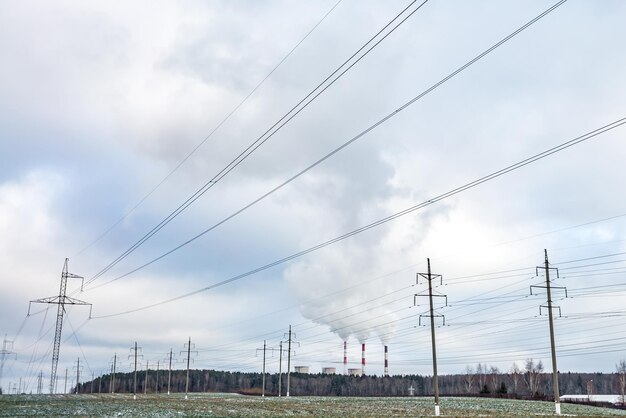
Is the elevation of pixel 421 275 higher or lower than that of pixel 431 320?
higher

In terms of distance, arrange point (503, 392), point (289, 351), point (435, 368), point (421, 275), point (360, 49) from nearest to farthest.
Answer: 1. point (360, 49)
2. point (435, 368)
3. point (421, 275)
4. point (503, 392)
5. point (289, 351)

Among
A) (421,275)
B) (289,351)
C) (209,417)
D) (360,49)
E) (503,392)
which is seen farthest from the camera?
(289,351)

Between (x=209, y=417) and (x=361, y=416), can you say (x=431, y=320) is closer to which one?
(x=361, y=416)

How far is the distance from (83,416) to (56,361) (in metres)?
27.6

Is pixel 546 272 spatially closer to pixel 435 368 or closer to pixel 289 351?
pixel 435 368

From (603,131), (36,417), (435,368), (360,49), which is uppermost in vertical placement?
(360,49)

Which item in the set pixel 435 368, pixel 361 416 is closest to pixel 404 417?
pixel 361 416

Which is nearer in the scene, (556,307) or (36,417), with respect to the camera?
(36,417)

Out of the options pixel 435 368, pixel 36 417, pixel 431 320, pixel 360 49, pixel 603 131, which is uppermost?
pixel 360 49

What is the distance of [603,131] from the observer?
1067 inches

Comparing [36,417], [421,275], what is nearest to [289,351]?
[421,275]

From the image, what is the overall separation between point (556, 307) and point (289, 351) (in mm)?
75785

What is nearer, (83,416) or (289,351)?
(83,416)

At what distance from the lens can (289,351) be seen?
13325 centimetres
